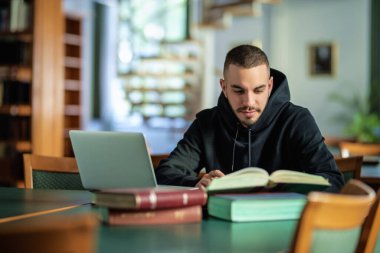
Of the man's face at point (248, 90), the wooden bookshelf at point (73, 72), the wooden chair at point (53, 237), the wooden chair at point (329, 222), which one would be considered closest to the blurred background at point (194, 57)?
the wooden bookshelf at point (73, 72)

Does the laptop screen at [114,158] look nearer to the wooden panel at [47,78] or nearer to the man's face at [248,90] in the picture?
the man's face at [248,90]

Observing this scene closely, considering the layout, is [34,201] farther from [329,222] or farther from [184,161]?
[329,222]

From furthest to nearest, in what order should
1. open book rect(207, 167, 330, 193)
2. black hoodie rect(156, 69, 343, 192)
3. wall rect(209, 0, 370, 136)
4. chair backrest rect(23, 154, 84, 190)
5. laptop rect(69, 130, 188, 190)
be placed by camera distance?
wall rect(209, 0, 370, 136)
chair backrest rect(23, 154, 84, 190)
black hoodie rect(156, 69, 343, 192)
laptop rect(69, 130, 188, 190)
open book rect(207, 167, 330, 193)

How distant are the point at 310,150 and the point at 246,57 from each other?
405 mm

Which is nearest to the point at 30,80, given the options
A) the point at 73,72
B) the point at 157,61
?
the point at 73,72

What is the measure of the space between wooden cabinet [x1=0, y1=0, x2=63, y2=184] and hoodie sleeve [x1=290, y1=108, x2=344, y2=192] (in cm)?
422

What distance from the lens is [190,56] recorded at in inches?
482

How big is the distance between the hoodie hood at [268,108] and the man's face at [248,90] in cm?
10

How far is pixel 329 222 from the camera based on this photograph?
1.14m

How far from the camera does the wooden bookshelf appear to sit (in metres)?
8.80

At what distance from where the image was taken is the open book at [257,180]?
168 centimetres

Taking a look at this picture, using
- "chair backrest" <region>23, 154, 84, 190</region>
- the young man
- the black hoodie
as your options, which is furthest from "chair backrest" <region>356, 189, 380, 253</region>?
"chair backrest" <region>23, 154, 84, 190</region>

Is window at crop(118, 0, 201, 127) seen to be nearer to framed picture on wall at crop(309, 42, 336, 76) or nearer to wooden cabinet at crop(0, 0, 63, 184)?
framed picture on wall at crop(309, 42, 336, 76)

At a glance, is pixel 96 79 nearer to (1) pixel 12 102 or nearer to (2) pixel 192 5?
(2) pixel 192 5
